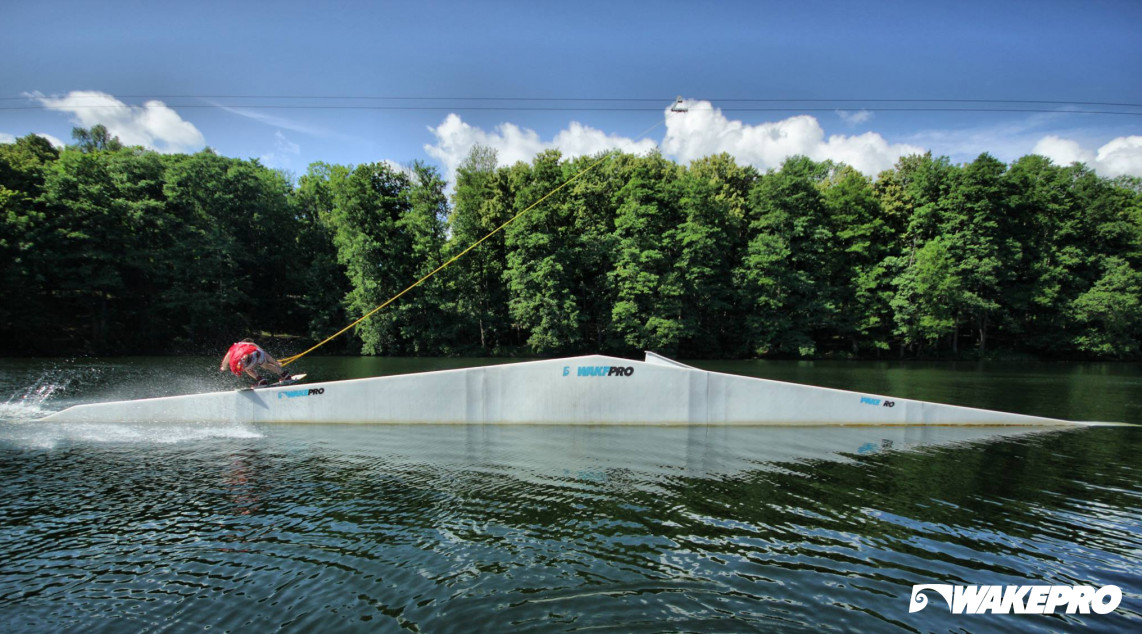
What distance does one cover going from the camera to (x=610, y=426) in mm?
11375

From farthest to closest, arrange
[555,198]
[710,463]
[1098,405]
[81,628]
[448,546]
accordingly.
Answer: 1. [555,198]
2. [1098,405]
3. [710,463]
4. [448,546]
5. [81,628]

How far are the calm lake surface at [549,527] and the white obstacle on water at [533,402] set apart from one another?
0.56m

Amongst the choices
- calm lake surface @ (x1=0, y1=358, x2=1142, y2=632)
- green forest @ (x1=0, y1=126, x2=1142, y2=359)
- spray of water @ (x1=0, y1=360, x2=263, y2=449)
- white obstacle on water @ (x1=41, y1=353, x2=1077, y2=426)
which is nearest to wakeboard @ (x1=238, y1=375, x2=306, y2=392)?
white obstacle on water @ (x1=41, y1=353, x2=1077, y2=426)

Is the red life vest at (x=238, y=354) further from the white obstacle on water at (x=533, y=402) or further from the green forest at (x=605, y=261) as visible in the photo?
the green forest at (x=605, y=261)

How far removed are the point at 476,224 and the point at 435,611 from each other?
36.2 metres

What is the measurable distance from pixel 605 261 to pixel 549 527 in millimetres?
33369

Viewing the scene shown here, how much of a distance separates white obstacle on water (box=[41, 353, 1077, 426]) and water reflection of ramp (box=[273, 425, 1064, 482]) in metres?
0.26

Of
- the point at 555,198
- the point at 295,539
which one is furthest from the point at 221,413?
the point at 555,198

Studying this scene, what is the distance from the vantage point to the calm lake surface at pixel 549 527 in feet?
14.5

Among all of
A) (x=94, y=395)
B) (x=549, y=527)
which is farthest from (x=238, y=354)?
(x=549, y=527)

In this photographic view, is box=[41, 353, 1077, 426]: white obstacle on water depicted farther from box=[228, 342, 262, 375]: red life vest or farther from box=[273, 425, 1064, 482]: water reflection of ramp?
box=[228, 342, 262, 375]: red life vest

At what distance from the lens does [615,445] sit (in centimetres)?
978

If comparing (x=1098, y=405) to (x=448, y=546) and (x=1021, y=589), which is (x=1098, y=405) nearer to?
(x=1021, y=589)

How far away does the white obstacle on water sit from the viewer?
1143 cm
